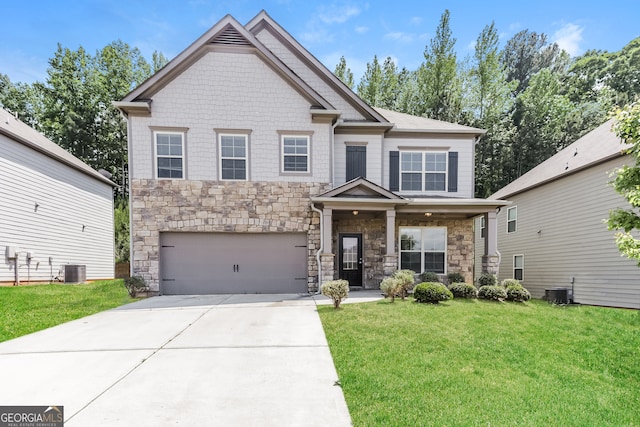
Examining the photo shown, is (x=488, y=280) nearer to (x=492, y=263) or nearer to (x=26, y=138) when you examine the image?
(x=492, y=263)

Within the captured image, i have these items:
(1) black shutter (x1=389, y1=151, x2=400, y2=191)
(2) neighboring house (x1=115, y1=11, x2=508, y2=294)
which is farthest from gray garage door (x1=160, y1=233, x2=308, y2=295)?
(1) black shutter (x1=389, y1=151, x2=400, y2=191)

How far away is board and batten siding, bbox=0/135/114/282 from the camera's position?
11.4 metres

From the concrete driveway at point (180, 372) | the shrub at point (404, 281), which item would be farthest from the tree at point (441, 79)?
the concrete driveway at point (180, 372)

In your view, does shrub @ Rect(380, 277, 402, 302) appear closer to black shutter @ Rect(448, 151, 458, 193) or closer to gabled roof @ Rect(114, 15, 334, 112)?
black shutter @ Rect(448, 151, 458, 193)

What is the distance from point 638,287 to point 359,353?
32.6 ft

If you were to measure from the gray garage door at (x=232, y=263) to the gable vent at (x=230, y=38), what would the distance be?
663cm

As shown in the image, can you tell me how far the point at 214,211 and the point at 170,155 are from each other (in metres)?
2.43

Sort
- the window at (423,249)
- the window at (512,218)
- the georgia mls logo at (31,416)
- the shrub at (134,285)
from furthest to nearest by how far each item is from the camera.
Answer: the window at (512,218)
the window at (423,249)
the shrub at (134,285)
the georgia mls logo at (31,416)

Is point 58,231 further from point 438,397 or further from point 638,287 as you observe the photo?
point 638,287

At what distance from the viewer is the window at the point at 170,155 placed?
1068 centimetres

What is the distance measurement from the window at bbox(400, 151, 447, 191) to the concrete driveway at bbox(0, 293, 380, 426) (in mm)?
7366

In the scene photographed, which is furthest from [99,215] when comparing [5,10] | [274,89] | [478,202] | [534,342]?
[534,342]

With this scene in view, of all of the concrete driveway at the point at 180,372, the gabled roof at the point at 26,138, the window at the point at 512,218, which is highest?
the gabled roof at the point at 26,138

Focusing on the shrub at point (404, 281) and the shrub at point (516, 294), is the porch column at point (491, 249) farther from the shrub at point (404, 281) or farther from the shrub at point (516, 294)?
the shrub at point (404, 281)
